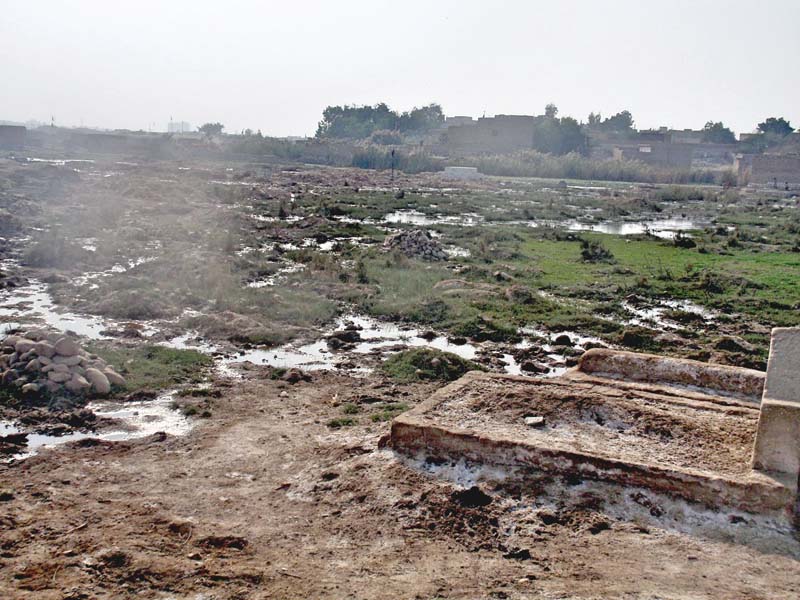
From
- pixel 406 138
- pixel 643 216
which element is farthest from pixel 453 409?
pixel 406 138

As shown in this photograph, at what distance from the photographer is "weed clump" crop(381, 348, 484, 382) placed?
10.1 metres

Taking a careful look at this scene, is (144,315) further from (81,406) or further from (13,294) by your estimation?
(81,406)

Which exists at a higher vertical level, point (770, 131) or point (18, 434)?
point (770, 131)

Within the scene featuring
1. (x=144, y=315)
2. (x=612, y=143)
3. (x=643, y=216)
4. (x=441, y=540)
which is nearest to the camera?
(x=441, y=540)

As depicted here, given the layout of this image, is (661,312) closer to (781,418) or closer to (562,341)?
(562,341)

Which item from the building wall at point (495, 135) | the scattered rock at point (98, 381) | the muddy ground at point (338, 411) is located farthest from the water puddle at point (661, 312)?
the building wall at point (495, 135)

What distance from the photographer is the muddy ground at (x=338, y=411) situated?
16.6 feet

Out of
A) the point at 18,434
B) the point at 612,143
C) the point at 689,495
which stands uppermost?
the point at 612,143

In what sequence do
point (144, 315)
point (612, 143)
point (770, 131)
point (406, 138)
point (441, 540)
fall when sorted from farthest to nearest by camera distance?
1. point (770, 131)
2. point (406, 138)
3. point (612, 143)
4. point (144, 315)
5. point (441, 540)

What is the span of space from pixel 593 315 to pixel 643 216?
2465 cm

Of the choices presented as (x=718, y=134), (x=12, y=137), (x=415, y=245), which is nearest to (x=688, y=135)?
(x=718, y=134)

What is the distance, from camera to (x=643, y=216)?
3703cm

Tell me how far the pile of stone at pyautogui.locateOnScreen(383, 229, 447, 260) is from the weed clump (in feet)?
28.5

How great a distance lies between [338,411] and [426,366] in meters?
2.04
